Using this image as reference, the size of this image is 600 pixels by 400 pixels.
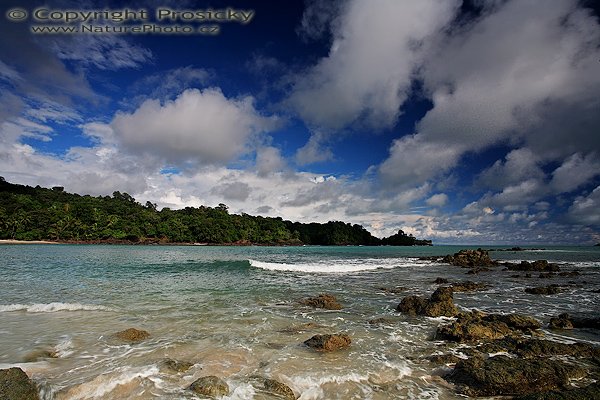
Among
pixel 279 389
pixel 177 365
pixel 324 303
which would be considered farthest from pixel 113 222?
pixel 279 389

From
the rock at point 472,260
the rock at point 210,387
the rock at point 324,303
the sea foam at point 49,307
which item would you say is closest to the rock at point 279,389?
the rock at point 210,387

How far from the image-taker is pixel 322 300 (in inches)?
567

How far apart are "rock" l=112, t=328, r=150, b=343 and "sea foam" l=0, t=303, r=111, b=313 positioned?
449cm

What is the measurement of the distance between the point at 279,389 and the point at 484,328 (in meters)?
7.42

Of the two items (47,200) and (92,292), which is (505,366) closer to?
(92,292)

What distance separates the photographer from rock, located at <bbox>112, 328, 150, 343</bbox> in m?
9.07

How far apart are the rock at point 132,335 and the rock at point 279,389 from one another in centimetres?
503

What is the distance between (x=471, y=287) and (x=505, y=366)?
52.5 feet

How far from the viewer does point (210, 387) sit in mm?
5938

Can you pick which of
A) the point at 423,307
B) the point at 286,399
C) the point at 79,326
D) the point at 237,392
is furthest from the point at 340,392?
the point at 79,326

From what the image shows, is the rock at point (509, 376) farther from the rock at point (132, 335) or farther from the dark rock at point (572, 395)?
the rock at point (132, 335)

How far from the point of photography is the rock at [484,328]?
935 cm

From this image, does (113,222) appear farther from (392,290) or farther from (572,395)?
(572,395)

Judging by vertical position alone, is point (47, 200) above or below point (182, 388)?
above
